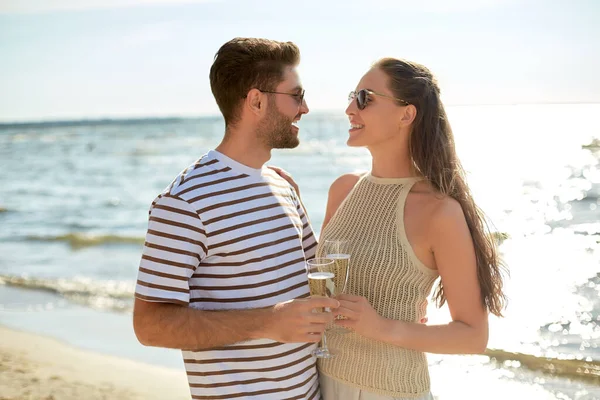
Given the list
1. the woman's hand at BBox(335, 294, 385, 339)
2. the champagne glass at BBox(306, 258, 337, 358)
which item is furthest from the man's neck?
the woman's hand at BBox(335, 294, 385, 339)

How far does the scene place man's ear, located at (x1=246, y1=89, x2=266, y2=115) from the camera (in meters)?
3.05

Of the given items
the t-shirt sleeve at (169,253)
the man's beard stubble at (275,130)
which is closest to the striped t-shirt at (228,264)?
the t-shirt sleeve at (169,253)

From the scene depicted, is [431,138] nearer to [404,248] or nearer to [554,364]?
[404,248]

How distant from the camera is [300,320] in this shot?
261 centimetres

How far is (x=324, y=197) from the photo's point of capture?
63.3 feet

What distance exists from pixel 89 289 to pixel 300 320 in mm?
8836

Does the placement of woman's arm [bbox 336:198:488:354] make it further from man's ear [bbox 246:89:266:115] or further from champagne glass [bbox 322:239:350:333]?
man's ear [bbox 246:89:266:115]

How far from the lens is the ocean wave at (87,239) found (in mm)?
15211

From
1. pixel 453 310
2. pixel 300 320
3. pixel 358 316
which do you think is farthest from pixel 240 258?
pixel 453 310

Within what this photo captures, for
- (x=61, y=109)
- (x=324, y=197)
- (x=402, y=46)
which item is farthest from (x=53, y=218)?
(x=61, y=109)

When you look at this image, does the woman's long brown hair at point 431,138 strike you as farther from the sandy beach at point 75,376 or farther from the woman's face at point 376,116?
the sandy beach at point 75,376

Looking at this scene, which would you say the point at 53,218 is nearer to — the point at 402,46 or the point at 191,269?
the point at 191,269

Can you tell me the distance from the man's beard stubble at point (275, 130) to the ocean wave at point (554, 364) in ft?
17.4

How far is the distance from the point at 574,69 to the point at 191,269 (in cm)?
3995
